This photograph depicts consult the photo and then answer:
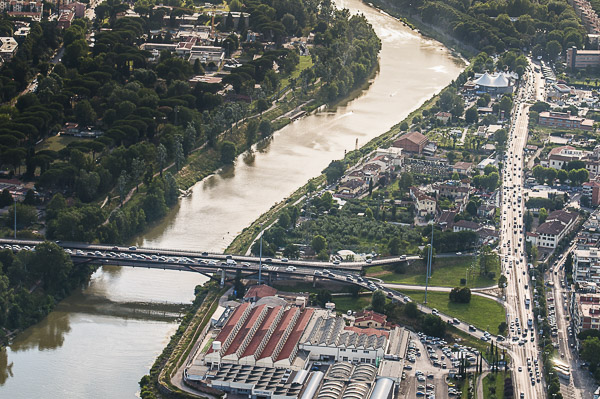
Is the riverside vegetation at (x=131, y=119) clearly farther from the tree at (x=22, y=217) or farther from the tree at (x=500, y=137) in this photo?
the tree at (x=500, y=137)

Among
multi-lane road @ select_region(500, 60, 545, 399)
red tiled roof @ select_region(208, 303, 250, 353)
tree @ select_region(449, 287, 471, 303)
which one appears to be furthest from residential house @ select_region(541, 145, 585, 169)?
red tiled roof @ select_region(208, 303, 250, 353)

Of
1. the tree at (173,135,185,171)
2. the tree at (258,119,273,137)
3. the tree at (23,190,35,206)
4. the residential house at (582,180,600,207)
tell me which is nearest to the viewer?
the tree at (23,190,35,206)

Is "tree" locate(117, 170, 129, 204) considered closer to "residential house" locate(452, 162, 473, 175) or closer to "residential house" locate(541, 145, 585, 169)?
"residential house" locate(452, 162, 473, 175)

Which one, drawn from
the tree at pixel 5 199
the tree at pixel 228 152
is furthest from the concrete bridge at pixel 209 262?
the tree at pixel 228 152

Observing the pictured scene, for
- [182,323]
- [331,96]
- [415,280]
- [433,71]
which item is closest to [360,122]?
[331,96]

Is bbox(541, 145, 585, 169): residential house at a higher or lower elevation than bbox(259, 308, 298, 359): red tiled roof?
higher

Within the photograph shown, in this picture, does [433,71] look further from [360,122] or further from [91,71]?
[91,71]

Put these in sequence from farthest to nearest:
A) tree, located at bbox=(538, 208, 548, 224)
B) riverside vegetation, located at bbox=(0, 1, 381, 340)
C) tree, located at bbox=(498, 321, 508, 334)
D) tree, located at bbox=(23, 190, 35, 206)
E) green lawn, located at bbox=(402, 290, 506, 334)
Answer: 1. tree, located at bbox=(23, 190, 35, 206)
2. tree, located at bbox=(538, 208, 548, 224)
3. riverside vegetation, located at bbox=(0, 1, 381, 340)
4. green lawn, located at bbox=(402, 290, 506, 334)
5. tree, located at bbox=(498, 321, 508, 334)
